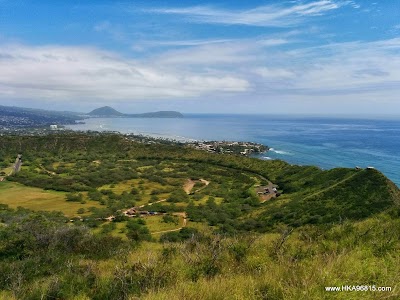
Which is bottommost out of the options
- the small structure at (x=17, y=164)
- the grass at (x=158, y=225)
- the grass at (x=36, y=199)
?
the grass at (x=36, y=199)

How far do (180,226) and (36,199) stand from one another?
2773cm

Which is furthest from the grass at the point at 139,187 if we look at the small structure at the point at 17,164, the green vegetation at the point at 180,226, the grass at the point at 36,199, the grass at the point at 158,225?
the small structure at the point at 17,164

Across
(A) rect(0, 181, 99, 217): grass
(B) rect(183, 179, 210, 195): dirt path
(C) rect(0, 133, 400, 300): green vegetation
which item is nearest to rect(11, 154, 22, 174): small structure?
(C) rect(0, 133, 400, 300): green vegetation

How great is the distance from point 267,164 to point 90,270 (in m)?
72.3

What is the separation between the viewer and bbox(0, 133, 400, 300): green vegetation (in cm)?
518

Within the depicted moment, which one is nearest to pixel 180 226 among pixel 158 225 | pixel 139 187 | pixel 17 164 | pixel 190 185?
pixel 158 225

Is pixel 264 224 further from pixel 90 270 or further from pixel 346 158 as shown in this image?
pixel 346 158

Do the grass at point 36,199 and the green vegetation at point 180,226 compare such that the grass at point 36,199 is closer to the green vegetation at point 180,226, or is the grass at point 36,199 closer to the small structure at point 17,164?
the green vegetation at point 180,226

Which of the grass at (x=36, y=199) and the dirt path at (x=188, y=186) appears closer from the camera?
the grass at (x=36, y=199)

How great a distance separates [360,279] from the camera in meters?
4.48

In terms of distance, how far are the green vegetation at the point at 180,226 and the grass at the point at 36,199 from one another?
0.26 meters

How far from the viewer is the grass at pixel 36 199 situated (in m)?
46.4

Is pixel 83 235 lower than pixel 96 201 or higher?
higher

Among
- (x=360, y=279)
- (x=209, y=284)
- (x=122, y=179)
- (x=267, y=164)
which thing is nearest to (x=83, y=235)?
(x=209, y=284)
